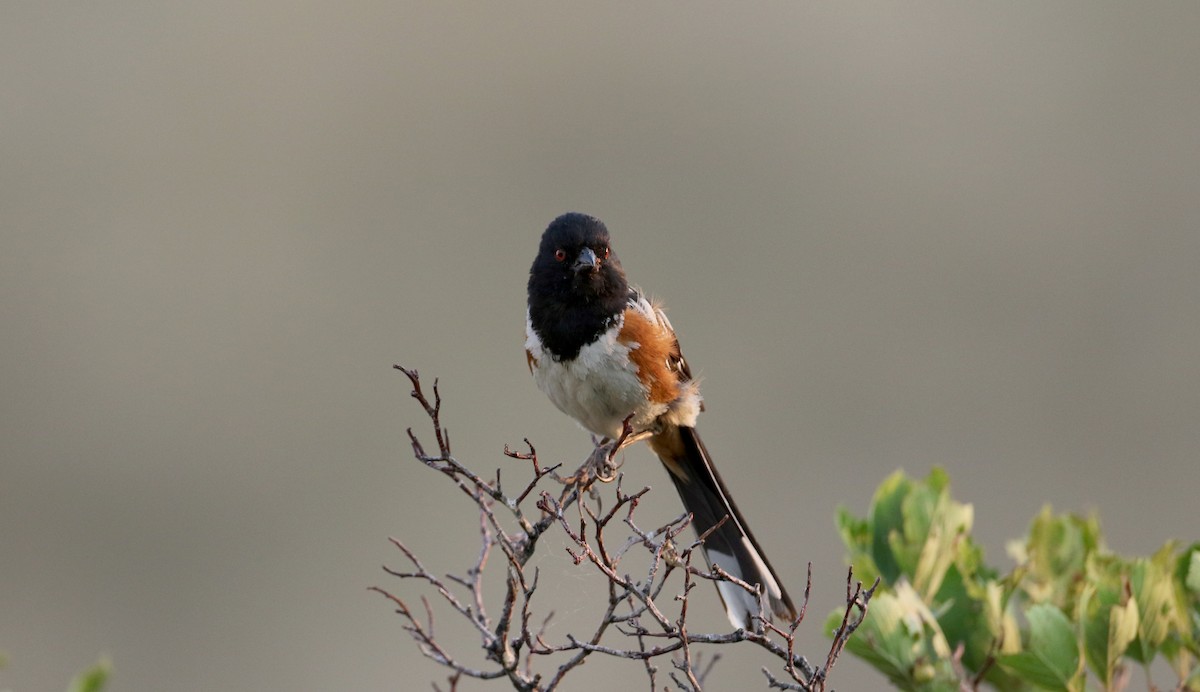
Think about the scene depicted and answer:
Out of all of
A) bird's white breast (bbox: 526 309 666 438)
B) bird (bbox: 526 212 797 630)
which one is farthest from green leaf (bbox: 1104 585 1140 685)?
bird's white breast (bbox: 526 309 666 438)

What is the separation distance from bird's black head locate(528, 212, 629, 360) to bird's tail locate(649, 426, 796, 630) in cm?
47

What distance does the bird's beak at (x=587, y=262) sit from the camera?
2703mm

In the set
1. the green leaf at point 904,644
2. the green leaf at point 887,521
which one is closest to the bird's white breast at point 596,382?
the green leaf at point 887,521

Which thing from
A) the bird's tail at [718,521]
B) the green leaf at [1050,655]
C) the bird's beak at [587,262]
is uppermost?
the bird's beak at [587,262]

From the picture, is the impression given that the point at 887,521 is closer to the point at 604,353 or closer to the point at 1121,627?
the point at 1121,627

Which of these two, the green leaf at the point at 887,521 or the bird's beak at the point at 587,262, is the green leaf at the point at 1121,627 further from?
the bird's beak at the point at 587,262

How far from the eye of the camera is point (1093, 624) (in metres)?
1.83

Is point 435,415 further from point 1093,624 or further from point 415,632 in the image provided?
point 1093,624

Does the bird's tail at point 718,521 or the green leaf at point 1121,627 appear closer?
the green leaf at point 1121,627

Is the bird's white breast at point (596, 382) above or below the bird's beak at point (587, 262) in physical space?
below

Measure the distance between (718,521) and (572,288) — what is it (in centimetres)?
70

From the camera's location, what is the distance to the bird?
110 inches

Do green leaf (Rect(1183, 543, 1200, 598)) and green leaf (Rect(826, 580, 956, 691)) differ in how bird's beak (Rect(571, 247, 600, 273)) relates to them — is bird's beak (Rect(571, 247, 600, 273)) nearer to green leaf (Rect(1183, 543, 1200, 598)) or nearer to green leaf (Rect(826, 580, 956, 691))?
green leaf (Rect(826, 580, 956, 691))

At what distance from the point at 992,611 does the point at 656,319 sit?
1306mm
